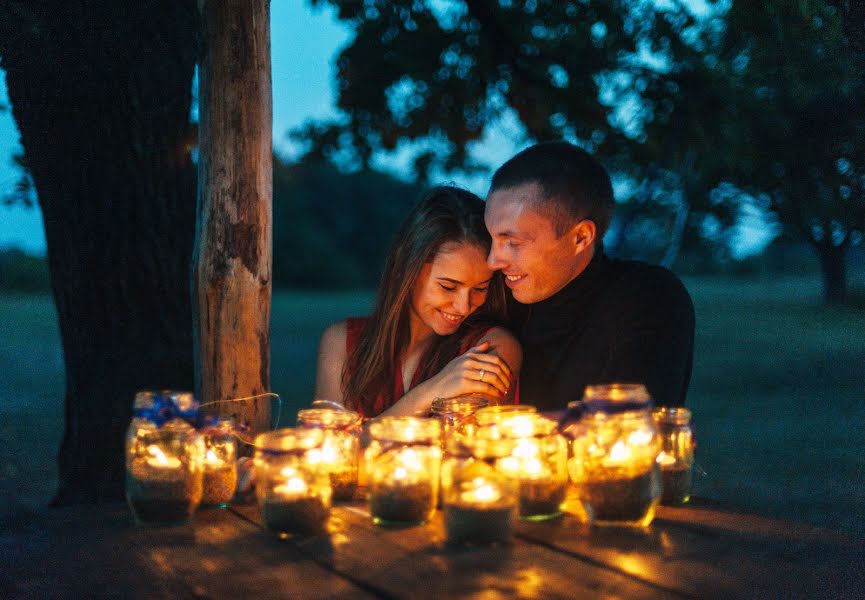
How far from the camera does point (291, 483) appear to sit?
1998 millimetres

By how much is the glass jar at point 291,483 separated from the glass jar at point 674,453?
83cm

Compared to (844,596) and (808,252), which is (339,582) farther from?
(808,252)

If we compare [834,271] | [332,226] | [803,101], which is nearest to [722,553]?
[803,101]

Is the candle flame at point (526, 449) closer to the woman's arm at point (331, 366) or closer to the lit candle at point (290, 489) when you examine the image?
the lit candle at point (290, 489)

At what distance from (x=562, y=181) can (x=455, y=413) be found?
104cm

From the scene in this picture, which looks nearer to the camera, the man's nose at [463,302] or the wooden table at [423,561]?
the wooden table at [423,561]

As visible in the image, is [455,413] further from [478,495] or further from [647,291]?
[647,291]

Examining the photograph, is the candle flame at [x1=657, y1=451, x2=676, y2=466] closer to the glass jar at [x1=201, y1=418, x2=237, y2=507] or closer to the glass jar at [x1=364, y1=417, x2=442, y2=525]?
the glass jar at [x1=364, y1=417, x2=442, y2=525]

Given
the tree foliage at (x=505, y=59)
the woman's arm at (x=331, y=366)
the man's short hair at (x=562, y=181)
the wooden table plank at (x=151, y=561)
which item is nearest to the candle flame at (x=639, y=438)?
the wooden table plank at (x=151, y=561)

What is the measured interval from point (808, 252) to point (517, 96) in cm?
1624

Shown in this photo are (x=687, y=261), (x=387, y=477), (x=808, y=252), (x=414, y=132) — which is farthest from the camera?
(x=808, y=252)

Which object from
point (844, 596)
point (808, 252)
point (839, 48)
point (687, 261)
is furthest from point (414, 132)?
point (808, 252)

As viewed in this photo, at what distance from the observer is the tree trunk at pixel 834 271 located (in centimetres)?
1287

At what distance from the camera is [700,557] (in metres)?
1.86
